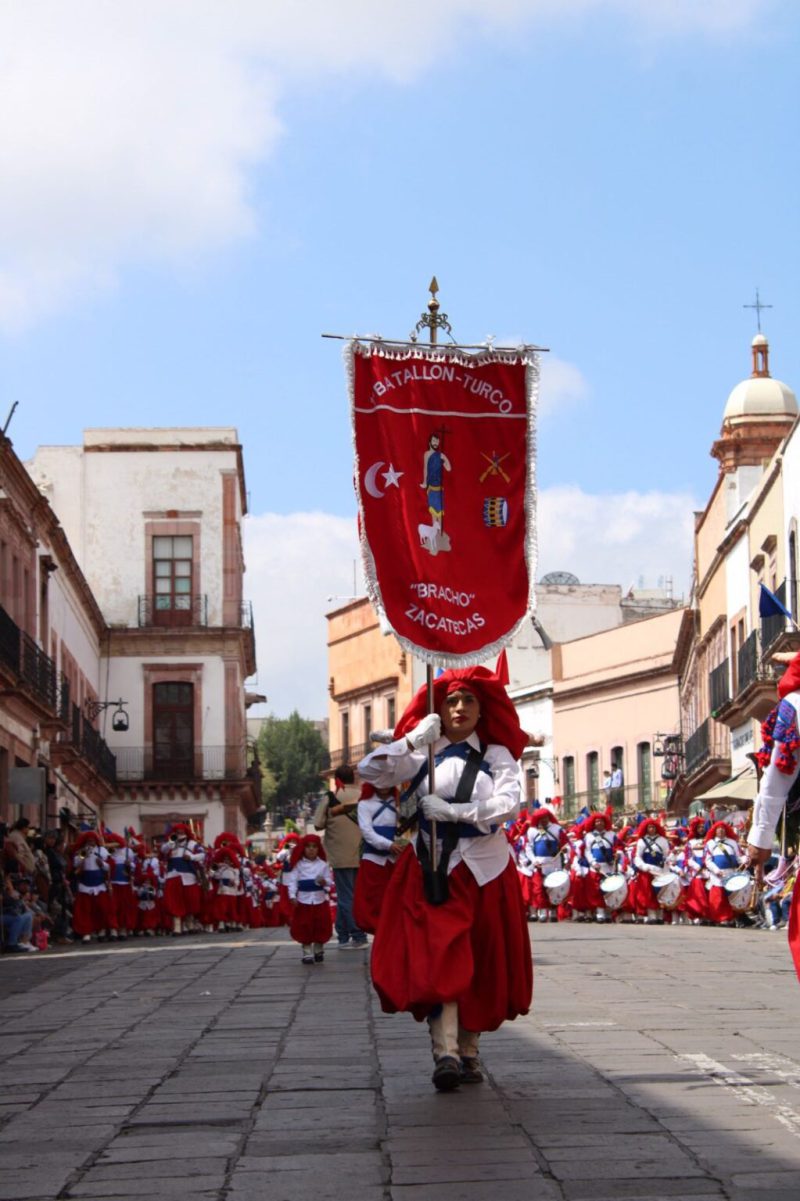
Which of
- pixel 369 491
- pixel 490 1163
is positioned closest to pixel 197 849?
pixel 369 491

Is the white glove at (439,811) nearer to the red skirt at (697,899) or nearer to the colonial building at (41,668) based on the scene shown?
the colonial building at (41,668)

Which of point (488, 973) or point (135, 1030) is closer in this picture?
point (488, 973)

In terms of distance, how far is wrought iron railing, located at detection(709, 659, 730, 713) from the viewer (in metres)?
46.4

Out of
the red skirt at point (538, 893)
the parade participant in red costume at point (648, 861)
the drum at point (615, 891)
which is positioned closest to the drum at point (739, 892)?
the parade participant in red costume at point (648, 861)

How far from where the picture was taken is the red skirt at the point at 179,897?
92.2 ft

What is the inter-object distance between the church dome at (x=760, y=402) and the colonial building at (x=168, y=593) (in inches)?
648

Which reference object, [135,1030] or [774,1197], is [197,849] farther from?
[774,1197]

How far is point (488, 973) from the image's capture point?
28.5 ft

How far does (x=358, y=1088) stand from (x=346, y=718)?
80.6 metres

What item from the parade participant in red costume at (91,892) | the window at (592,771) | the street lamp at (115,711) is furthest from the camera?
the window at (592,771)

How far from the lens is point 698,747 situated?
5272 cm

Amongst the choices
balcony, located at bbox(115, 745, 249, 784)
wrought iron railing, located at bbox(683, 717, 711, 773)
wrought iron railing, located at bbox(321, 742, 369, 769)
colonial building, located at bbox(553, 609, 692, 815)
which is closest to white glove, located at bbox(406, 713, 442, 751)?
wrought iron railing, located at bbox(683, 717, 711, 773)

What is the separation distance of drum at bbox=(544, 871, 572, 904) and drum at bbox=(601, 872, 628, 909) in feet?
2.04

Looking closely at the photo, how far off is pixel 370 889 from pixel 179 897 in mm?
14614
